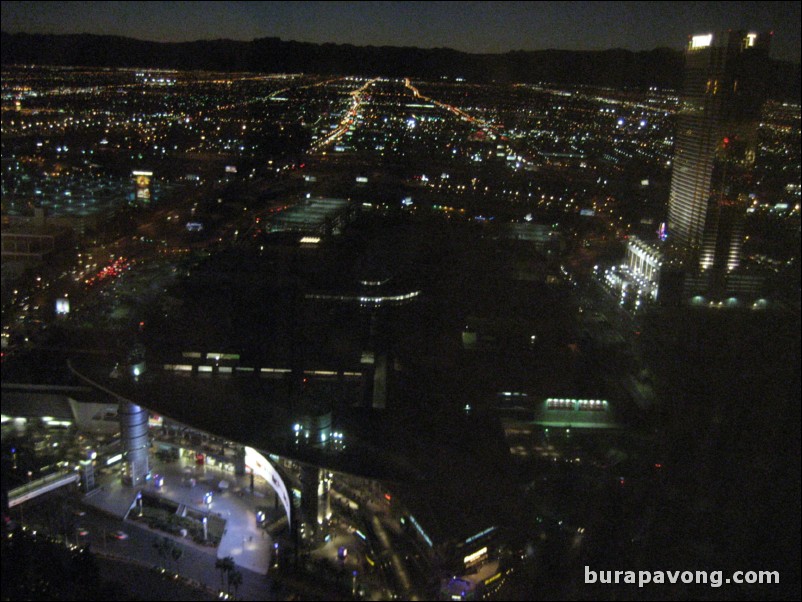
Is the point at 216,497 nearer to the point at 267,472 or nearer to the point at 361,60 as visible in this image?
the point at 267,472

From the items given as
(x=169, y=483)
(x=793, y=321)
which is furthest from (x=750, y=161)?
(x=169, y=483)

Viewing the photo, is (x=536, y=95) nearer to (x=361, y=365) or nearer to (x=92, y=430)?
(x=361, y=365)

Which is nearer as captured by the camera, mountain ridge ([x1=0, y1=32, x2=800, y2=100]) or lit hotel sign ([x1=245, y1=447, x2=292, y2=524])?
lit hotel sign ([x1=245, y1=447, x2=292, y2=524])

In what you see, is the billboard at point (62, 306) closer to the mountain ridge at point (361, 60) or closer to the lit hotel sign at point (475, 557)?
the mountain ridge at point (361, 60)

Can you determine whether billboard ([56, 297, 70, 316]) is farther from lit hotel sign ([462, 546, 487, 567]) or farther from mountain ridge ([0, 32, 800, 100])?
lit hotel sign ([462, 546, 487, 567])

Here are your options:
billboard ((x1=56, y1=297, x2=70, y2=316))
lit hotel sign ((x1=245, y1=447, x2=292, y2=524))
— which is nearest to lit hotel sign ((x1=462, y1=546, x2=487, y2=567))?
lit hotel sign ((x1=245, y1=447, x2=292, y2=524))

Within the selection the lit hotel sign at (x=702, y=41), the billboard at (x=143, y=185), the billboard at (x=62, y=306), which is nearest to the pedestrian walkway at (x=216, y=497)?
the billboard at (x=62, y=306)
